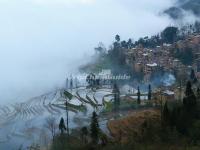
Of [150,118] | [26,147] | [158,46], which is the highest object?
[158,46]

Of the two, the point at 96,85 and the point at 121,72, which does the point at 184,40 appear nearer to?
the point at 121,72

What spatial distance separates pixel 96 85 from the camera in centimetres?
6925

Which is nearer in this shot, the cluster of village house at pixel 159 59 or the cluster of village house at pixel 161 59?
the cluster of village house at pixel 161 59

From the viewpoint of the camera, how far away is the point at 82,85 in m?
72.1

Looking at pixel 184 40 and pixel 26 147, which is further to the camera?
pixel 184 40

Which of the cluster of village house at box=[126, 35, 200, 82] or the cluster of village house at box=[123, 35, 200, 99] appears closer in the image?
the cluster of village house at box=[123, 35, 200, 99]

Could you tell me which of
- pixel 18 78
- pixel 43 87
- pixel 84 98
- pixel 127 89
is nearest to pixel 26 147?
pixel 84 98

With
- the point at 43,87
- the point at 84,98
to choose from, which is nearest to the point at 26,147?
the point at 84,98

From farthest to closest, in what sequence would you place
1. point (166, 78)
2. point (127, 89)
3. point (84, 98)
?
point (166, 78)
point (127, 89)
point (84, 98)

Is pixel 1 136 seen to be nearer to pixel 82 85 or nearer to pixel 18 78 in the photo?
pixel 82 85

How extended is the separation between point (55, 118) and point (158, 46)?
46888 millimetres

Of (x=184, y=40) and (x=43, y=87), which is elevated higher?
(x=184, y=40)

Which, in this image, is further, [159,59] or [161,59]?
[159,59]

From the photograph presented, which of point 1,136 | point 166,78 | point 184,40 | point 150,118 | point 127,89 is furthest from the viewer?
point 184,40
